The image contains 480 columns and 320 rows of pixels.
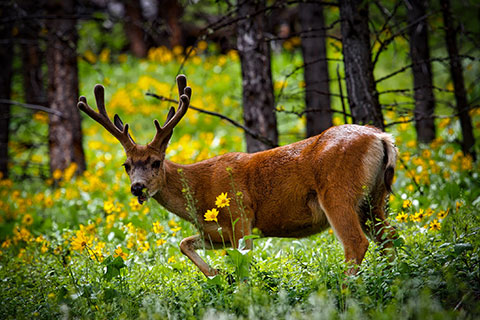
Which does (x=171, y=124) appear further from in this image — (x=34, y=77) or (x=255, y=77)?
(x=34, y=77)

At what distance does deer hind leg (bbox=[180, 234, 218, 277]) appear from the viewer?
5255mm

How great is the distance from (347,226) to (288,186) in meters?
0.78

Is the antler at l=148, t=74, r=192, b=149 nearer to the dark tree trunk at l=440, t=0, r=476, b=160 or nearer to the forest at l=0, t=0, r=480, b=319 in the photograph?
the forest at l=0, t=0, r=480, b=319

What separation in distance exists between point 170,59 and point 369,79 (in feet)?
48.8

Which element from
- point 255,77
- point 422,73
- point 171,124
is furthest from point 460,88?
point 171,124

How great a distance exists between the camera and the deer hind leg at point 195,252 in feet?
17.2

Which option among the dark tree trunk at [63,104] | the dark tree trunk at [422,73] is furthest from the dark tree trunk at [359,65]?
the dark tree trunk at [63,104]

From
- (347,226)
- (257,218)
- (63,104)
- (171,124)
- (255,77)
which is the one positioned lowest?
(347,226)

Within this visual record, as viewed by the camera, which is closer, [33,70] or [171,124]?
[171,124]

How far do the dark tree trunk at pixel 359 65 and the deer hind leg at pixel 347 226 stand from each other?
1.64 meters


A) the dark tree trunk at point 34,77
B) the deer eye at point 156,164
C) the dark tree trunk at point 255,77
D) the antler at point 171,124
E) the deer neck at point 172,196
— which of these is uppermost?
the dark tree trunk at point 34,77

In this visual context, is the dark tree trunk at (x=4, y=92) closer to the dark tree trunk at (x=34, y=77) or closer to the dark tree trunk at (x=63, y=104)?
the dark tree trunk at (x=34, y=77)

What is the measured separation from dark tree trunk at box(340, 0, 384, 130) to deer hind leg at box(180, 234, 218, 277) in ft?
7.82

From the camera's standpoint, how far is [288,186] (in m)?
5.46
